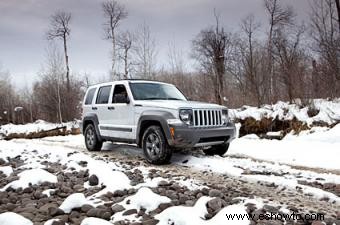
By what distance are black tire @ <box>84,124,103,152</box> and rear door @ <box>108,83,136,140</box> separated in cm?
91

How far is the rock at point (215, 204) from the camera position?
11.5 ft

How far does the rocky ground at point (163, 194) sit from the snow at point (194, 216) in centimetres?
9

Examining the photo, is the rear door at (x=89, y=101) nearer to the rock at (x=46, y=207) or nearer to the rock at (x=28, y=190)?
the rock at (x=28, y=190)

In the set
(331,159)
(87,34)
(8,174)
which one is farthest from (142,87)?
(87,34)

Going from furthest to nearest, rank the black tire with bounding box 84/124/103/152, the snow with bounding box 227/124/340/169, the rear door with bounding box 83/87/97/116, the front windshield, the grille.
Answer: the rear door with bounding box 83/87/97/116 → the black tire with bounding box 84/124/103/152 → the front windshield → the snow with bounding box 227/124/340/169 → the grille

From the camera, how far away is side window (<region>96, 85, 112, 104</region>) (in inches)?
317

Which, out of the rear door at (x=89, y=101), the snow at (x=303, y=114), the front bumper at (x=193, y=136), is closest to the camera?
the front bumper at (x=193, y=136)

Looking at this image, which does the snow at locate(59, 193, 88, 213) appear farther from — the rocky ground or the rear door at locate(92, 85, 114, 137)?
the rear door at locate(92, 85, 114, 137)

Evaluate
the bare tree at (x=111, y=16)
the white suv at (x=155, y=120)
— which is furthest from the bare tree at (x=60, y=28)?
the white suv at (x=155, y=120)

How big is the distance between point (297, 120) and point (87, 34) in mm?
25557

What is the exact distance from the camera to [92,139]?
866 centimetres

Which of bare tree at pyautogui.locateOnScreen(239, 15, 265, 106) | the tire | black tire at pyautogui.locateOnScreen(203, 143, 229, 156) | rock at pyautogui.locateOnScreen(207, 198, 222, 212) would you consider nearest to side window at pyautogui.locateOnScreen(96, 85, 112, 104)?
Result: the tire

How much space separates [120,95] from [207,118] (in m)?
2.35

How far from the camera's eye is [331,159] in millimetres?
6457
